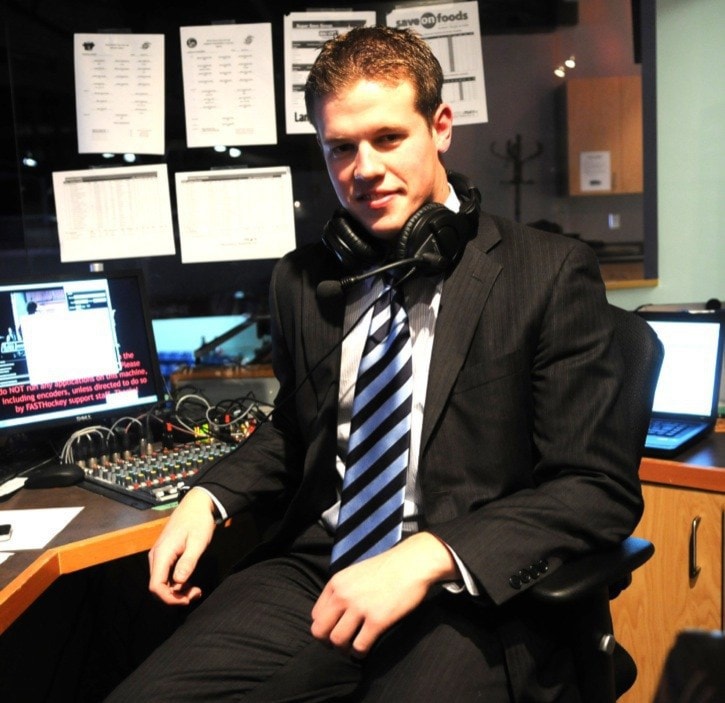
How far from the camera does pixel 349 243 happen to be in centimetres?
126

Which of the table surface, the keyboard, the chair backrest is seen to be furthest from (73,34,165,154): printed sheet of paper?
the chair backrest

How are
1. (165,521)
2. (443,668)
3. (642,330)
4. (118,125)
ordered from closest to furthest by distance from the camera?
1. (443,668)
2. (642,330)
3. (165,521)
4. (118,125)

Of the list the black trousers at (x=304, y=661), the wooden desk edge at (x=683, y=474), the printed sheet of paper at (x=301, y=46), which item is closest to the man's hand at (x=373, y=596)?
the black trousers at (x=304, y=661)

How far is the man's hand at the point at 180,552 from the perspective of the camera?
3.71 ft

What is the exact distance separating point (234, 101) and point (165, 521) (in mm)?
1196

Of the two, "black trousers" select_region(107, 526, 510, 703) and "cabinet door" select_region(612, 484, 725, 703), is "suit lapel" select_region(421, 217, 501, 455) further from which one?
"cabinet door" select_region(612, 484, 725, 703)

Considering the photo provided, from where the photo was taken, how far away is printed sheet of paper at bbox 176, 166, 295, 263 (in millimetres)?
2098

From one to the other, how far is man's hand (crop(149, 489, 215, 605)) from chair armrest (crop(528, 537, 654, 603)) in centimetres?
48

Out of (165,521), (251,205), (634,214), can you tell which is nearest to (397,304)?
(165,521)

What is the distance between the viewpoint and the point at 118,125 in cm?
208

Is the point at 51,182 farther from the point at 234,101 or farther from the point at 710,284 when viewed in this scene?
the point at 710,284

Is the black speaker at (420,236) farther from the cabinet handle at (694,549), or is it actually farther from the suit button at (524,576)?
the cabinet handle at (694,549)

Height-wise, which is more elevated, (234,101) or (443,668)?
(234,101)

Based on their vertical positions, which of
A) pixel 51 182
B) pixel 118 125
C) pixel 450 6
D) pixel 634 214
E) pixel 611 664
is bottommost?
pixel 611 664
